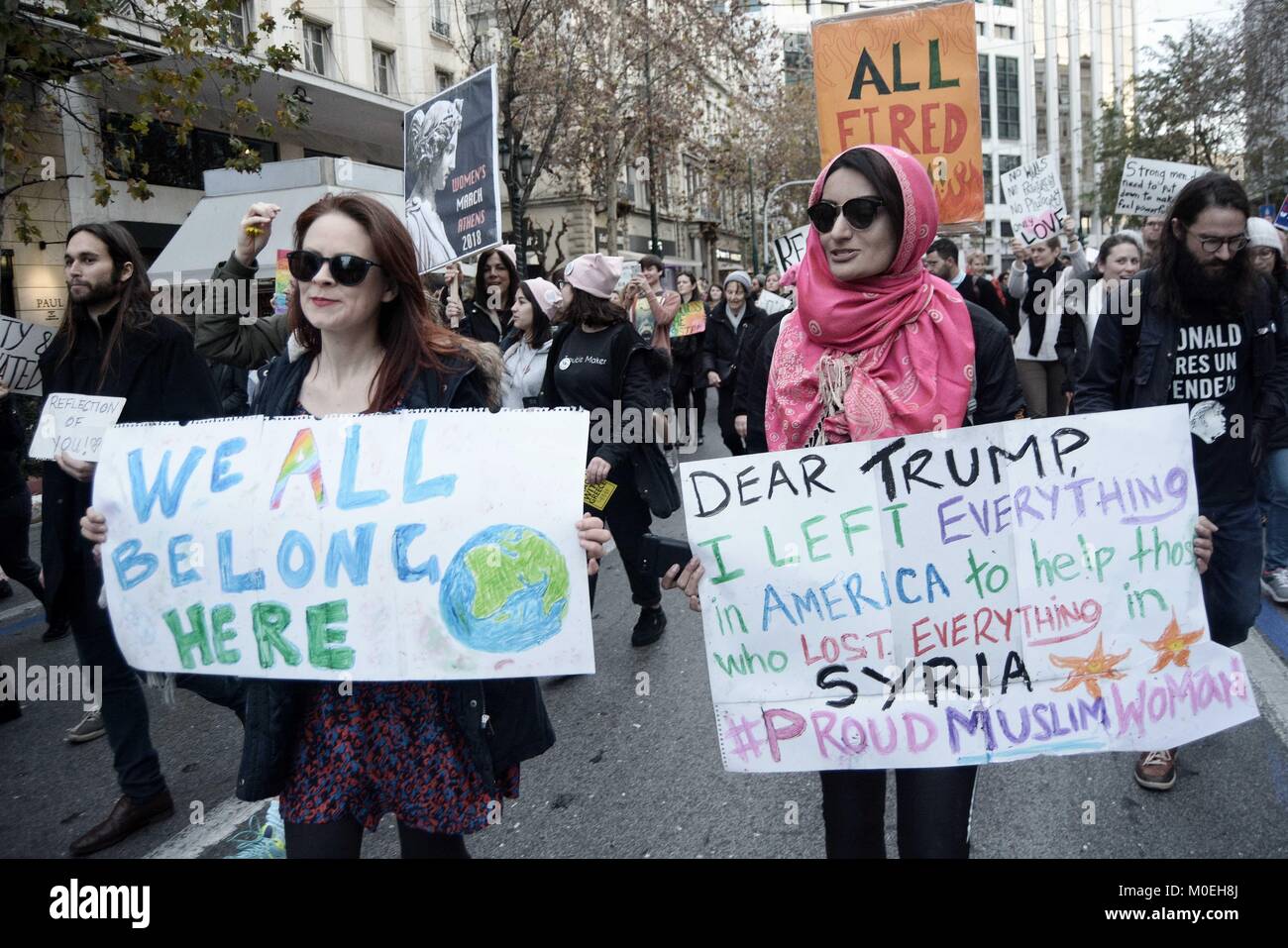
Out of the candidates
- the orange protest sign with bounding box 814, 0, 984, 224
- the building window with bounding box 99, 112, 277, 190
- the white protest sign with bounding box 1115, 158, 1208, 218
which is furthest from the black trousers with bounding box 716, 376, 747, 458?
the building window with bounding box 99, 112, 277, 190

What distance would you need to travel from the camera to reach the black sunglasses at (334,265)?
2.14 m

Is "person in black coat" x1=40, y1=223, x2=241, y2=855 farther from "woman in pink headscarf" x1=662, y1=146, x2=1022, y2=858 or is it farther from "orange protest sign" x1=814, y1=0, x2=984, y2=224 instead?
"orange protest sign" x1=814, y1=0, x2=984, y2=224

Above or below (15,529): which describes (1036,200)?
above

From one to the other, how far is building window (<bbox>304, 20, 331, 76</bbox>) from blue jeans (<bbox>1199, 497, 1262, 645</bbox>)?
74.5 feet

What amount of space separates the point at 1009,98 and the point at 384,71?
204 feet

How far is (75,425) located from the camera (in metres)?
2.93

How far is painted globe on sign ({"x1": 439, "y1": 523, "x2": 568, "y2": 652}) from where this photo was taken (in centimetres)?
197

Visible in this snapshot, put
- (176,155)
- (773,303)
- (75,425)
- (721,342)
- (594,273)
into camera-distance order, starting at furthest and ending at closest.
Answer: (176,155) < (721,342) < (773,303) < (594,273) < (75,425)

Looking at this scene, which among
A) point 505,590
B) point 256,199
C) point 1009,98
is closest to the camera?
point 505,590

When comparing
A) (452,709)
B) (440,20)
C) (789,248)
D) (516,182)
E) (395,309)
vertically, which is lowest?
(452,709)

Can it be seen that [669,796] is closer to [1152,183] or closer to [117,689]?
[117,689]

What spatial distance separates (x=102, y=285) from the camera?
3.25 m

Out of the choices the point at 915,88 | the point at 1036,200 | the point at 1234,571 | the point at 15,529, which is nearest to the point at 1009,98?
the point at 1036,200

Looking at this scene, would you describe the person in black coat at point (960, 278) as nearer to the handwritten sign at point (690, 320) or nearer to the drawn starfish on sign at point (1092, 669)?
the handwritten sign at point (690, 320)
